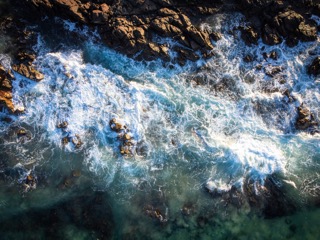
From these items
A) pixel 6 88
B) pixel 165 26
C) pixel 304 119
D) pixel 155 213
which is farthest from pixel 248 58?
pixel 6 88

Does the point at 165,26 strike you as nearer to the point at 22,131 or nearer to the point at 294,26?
the point at 294,26

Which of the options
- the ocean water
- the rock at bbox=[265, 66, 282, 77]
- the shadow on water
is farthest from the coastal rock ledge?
the shadow on water

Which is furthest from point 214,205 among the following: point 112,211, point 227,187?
point 112,211

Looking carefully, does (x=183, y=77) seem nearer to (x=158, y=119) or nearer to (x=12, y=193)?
(x=158, y=119)

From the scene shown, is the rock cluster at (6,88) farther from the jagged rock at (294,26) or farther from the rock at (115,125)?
the jagged rock at (294,26)

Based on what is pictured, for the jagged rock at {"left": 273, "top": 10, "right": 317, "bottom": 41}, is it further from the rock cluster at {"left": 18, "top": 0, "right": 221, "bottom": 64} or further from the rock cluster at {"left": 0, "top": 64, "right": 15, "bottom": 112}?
the rock cluster at {"left": 0, "top": 64, "right": 15, "bottom": 112}

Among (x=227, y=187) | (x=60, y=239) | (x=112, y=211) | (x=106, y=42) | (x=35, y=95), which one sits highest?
(x=106, y=42)
